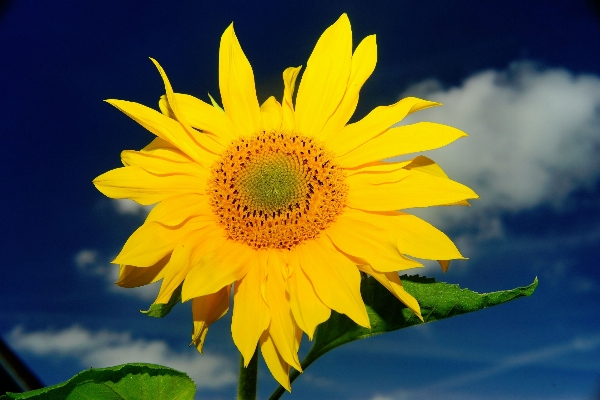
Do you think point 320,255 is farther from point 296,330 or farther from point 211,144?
point 211,144

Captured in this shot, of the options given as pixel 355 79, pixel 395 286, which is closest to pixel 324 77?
pixel 355 79

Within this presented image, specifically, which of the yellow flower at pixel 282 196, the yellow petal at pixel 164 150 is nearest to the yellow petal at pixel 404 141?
the yellow flower at pixel 282 196

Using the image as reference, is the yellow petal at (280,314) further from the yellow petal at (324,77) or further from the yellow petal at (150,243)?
the yellow petal at (324,77)

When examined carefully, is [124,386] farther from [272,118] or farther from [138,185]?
[272,118]

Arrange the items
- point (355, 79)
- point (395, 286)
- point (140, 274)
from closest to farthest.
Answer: point (395, 286) < point (140, 274) < point (355, 79)

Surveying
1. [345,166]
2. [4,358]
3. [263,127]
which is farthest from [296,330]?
[4,358]
